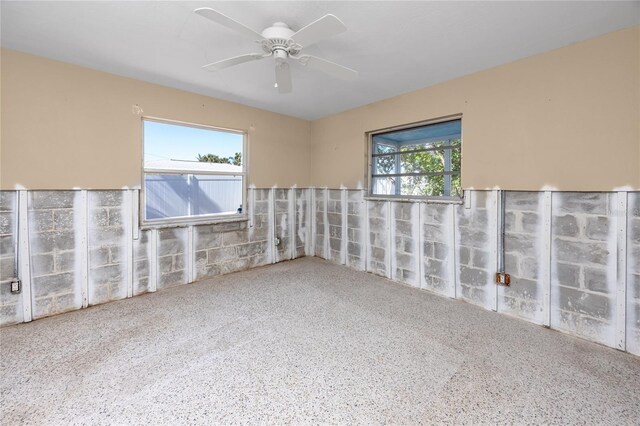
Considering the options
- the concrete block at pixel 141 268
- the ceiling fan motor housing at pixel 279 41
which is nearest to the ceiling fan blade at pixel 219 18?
the ceiling fan motor housing at pixel 279 41

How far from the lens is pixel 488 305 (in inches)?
113

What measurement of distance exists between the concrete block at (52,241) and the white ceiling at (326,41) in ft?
5.40

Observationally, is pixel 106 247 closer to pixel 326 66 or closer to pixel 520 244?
pixel 326 66

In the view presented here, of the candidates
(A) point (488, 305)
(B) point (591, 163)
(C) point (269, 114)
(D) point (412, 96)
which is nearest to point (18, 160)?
(C) point (269, 114)

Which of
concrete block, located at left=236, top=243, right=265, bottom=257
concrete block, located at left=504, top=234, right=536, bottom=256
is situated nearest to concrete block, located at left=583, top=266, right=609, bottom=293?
concrete block, located at left=504, top=234, right=536, bottom=256

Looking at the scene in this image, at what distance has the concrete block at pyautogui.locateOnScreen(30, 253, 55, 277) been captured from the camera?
2.60 m

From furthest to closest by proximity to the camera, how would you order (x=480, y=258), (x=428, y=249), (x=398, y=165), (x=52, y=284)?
(x=398, y=165) < (x=428, y=249) < (x=480, y=258) < (x=52, y=284)

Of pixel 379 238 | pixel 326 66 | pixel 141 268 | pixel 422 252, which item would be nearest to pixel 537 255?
pixel 422 252

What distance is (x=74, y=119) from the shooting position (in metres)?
2.75

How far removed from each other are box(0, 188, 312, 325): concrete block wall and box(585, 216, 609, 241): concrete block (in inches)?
147

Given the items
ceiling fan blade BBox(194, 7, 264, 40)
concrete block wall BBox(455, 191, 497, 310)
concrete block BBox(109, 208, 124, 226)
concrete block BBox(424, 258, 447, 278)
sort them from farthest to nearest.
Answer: concrete block BBox(424, 258, 447, 278), concrete block BBox(109, 208, 124, 226), concrete block wall BBox(455, 191, 497, 310), ceiling fan blade BBox(194, 7, 264, 40)

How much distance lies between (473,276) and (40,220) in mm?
4306

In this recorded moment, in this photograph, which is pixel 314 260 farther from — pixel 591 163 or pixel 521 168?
pixel 591 163

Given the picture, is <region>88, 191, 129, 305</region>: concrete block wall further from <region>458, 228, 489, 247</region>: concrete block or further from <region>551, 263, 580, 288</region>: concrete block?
<region>551, 263, 580, 288</region>: concrete block
